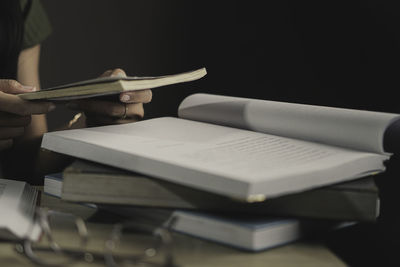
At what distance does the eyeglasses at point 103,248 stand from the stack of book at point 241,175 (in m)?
0.04

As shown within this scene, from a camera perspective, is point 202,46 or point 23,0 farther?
point 202,46

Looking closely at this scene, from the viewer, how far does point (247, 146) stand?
75 cm

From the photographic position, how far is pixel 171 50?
2150mm

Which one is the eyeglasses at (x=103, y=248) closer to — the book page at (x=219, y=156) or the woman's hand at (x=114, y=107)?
the book page at (x=219, y=156)

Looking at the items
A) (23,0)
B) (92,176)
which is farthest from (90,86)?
(23,0)

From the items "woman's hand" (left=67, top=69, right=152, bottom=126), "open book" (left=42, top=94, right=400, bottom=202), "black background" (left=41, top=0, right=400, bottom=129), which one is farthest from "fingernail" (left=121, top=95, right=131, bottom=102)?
"black background" (left=41, top=0, right=400, bottom=129)

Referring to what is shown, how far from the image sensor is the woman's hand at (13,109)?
2.95 ft

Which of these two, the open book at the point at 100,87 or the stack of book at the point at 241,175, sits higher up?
the open book at the point at 100,87

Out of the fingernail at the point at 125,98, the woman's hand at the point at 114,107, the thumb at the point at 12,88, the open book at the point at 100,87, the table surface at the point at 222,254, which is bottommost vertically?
the table surface at the point at 222,254

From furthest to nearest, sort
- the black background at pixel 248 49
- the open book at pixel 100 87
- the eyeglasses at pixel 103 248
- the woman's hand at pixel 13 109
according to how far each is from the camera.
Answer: the black background at pixel 248 49
the woman's hand at pixel 13 109
the open book at pixel 100 87
the eyeglasses at pixel 103 248

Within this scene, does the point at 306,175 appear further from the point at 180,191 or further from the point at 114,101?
the point at 114,101

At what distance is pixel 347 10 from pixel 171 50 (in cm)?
72

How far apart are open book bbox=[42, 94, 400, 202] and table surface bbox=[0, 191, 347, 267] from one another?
0.07 meters

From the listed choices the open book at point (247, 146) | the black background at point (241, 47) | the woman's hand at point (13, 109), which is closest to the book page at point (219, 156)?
the open book at point (247, 146)
